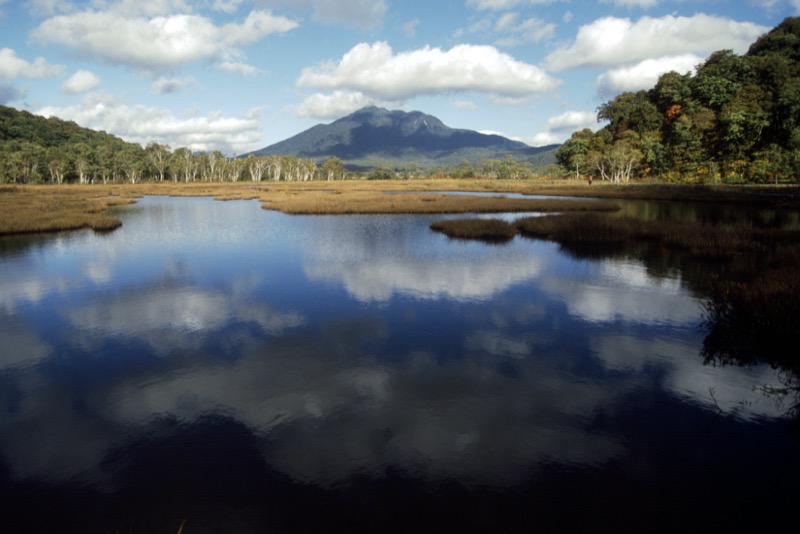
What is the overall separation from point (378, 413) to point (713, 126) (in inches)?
4212

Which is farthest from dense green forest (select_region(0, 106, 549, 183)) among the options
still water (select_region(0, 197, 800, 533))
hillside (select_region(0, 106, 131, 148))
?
still water (select_region(0, 197, 800, 533))

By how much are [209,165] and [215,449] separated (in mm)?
184923

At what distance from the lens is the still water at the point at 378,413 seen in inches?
267

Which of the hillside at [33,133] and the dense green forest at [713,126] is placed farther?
the hillside at [33,133]

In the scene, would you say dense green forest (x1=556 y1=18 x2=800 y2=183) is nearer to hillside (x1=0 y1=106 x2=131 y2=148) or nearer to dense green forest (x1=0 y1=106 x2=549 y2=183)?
dense green forest (x1=0 y1=106 x2=549 y2=183)

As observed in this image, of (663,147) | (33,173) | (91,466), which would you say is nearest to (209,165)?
(33,173)

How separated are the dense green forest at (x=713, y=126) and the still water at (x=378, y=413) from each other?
79.1m

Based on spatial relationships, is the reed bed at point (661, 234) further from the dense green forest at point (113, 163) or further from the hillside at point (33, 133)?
the hillside at point (33, 133)

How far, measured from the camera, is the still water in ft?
22.2

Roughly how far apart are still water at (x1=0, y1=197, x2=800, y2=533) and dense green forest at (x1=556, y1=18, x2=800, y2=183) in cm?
7913

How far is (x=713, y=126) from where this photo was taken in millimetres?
88875

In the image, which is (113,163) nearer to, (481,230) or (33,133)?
(33,133)

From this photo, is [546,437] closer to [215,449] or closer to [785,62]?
[215,449]

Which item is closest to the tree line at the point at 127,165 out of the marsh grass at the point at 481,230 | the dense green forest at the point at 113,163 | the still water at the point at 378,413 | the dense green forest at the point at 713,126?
the dense green forest at the point at 113,163
